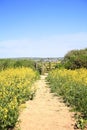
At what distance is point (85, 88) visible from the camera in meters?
13.6

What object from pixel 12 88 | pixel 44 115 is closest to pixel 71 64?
pixel 12 88

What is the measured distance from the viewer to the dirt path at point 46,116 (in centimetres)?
1015

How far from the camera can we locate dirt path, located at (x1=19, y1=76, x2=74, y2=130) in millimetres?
10148

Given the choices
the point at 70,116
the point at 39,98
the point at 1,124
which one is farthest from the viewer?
the point at 39,98

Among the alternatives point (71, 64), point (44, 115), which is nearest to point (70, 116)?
point (44, 115)

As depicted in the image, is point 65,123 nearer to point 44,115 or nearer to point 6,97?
point 44,115

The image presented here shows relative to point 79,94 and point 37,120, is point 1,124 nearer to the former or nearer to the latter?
point 37,120

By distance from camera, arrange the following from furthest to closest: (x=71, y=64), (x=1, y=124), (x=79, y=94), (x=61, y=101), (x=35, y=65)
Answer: (x=35, y=65) → (x=71, y=64) → (x=61, y=101) → (x=79, y=94) → (x=1, y=124)

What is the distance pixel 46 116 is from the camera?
1147 centimetres

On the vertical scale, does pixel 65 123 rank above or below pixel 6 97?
below

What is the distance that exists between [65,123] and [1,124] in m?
2.19

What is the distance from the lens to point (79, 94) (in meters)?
13.5

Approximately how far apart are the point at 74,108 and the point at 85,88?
4.44 feet

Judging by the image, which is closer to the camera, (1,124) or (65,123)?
(1,124)
